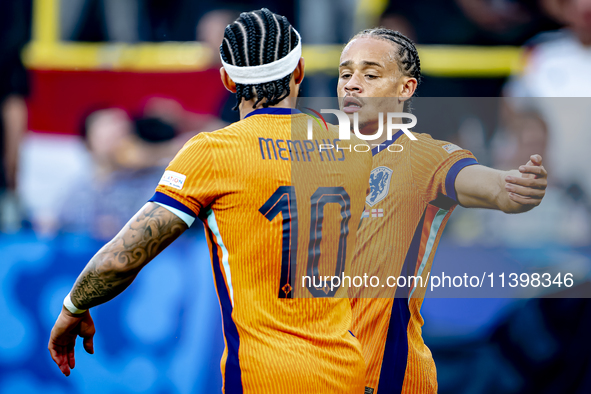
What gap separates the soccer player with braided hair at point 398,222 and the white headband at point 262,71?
803 millimetres

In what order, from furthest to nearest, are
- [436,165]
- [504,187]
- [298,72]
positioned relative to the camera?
1. [436,165]
2. [504,187]
3. [298,72]

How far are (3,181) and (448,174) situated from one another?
15.0 ft

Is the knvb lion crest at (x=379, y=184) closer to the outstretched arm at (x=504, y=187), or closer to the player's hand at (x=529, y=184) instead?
the outstretched arm at (x=504, y=187)

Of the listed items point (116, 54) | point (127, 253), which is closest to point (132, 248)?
point (127, 253)

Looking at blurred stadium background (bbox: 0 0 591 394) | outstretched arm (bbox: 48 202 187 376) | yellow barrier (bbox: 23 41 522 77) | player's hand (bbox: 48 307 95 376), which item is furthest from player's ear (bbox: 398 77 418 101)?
yellow barrier (bbox: 23 41 522 77)

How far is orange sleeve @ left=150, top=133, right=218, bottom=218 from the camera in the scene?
1998 mm

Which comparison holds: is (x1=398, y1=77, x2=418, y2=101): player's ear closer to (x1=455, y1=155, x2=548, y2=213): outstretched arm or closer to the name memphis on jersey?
(x1=455, y1=155, x2=548, y2=213): outstretched arm

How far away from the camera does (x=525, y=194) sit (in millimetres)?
2361

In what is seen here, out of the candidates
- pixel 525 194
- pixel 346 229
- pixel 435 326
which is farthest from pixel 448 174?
pixel 435 326

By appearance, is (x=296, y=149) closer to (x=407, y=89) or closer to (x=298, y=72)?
(x=298, y=72)

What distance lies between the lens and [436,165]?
2.71 m

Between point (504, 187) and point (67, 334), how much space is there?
181cm

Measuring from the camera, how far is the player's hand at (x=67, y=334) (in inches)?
85.7

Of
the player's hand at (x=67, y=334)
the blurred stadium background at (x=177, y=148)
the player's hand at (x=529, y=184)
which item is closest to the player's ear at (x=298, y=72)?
the player's hand at (x=529, y=184)
